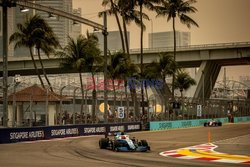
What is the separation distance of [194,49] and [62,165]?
63.1m

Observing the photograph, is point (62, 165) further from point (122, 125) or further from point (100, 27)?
point (122, 125)

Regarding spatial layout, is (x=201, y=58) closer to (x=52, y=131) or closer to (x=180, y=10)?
(x=180, y=10)

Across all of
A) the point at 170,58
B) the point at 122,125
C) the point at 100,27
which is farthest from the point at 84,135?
the point at 170,58

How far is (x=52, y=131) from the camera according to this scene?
31.9 meters

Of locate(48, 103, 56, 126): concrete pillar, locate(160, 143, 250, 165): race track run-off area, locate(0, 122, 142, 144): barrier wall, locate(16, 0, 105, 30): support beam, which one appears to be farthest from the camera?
locate(48, 103, 56, 126): concrete pillar

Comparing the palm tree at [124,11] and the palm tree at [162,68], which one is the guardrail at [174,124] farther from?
the palm tree at [124,11]

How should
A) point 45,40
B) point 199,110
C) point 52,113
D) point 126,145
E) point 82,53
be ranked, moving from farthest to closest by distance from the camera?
1. point 199,110
2. point 45,40
3. point 82,53
4. point 52,113
5. point 126,145

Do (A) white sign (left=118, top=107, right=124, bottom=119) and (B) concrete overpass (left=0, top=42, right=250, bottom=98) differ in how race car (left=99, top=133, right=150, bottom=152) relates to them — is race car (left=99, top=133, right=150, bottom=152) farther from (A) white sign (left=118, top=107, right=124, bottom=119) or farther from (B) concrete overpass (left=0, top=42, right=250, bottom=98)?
(B) concrete overpass (left=0, top=42, right=250, bottom=98)

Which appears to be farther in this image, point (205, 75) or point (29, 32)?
point (205, 75)

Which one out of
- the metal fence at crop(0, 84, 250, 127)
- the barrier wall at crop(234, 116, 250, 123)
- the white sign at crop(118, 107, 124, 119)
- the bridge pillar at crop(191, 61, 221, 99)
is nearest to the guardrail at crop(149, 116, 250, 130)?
the metal fence at crop(0, 84, 250, 127)

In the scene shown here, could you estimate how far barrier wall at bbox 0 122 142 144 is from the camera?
2764cm

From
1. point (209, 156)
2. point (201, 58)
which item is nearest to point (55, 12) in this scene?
point (209, 156)

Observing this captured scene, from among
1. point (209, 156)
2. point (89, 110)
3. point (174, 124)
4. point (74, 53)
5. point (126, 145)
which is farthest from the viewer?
point (89, 110)

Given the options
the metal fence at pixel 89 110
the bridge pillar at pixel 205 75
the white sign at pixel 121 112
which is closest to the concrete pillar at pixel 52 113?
the metal fence at pixel 89 110
